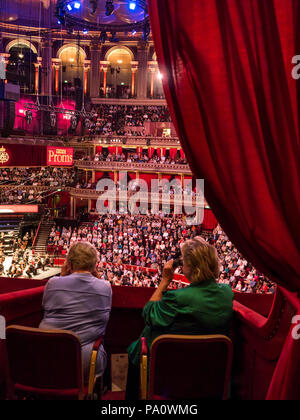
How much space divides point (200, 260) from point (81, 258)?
2.21ft

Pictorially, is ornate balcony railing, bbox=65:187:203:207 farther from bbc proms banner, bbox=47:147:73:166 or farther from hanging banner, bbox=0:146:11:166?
hanging banner, bbox=0:146:11:166

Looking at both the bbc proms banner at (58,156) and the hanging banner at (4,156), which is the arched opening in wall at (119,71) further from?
the bbc proms banner at (58,156)

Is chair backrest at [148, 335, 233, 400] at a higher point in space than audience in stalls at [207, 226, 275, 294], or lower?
higher

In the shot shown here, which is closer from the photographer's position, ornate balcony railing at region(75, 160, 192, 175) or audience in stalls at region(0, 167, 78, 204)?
audience in stalls at region(0, 167, 78, 204)

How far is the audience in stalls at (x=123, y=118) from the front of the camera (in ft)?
74.6

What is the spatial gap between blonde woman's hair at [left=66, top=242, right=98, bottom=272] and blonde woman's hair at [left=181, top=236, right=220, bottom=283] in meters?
0.55

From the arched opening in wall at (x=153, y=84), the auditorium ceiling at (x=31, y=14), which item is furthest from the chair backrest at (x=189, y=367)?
the arched opening in wall at (x=153, y=84)

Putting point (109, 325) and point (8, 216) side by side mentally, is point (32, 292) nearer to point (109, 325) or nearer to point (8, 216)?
point (109, 325)

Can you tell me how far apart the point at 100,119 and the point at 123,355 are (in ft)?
72.6

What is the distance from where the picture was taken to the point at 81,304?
1952 millimetres

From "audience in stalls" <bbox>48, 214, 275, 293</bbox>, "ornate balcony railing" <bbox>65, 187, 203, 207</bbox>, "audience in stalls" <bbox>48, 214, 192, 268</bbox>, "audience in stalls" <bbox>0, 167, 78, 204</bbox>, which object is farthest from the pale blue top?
"ornate balcony railing" <bbox>65, 187, 203, 207</bbox>

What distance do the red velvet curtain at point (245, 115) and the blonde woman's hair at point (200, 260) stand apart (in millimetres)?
159

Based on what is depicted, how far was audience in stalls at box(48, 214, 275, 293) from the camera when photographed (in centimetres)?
1129
